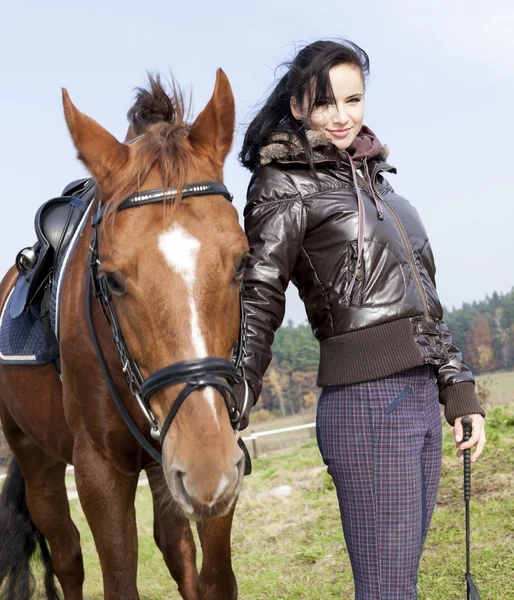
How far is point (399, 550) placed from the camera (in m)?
2.36

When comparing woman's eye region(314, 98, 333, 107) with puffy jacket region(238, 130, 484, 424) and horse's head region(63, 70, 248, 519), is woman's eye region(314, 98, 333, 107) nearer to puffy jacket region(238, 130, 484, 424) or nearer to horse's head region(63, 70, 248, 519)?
puffy jacket region(238, 130, 484, 424)

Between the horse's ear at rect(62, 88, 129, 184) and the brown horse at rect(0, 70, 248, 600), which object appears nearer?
the brown horse at rect(0, 70, 248, 600)

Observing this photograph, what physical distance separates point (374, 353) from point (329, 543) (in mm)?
3402

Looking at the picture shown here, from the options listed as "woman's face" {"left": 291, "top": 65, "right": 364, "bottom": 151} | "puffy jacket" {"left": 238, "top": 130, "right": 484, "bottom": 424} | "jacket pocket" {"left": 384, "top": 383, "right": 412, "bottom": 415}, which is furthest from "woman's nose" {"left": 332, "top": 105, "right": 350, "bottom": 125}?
"jacket pocket" {"left": 384, "top": 383, "right": 412, "bottom": 415}

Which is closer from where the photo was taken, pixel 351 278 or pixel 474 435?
pixel 351 278

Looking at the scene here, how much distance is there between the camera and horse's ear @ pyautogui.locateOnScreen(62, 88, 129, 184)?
2.26 m

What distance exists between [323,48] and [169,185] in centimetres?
93

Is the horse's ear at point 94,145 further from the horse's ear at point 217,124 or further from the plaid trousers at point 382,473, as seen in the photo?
the plaid trousers at point 382,473

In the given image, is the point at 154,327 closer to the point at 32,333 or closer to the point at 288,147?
the point at 288,147

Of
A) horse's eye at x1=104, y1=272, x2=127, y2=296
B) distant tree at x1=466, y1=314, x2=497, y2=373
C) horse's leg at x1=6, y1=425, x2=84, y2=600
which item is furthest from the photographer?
distant tree at x1=466, y1=314, x2=497, y2=373

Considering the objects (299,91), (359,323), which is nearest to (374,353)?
(359,323)

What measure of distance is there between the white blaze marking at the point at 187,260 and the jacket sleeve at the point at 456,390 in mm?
1017

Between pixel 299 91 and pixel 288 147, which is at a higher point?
→ pixel 299 91

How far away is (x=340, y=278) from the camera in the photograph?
2.44m
